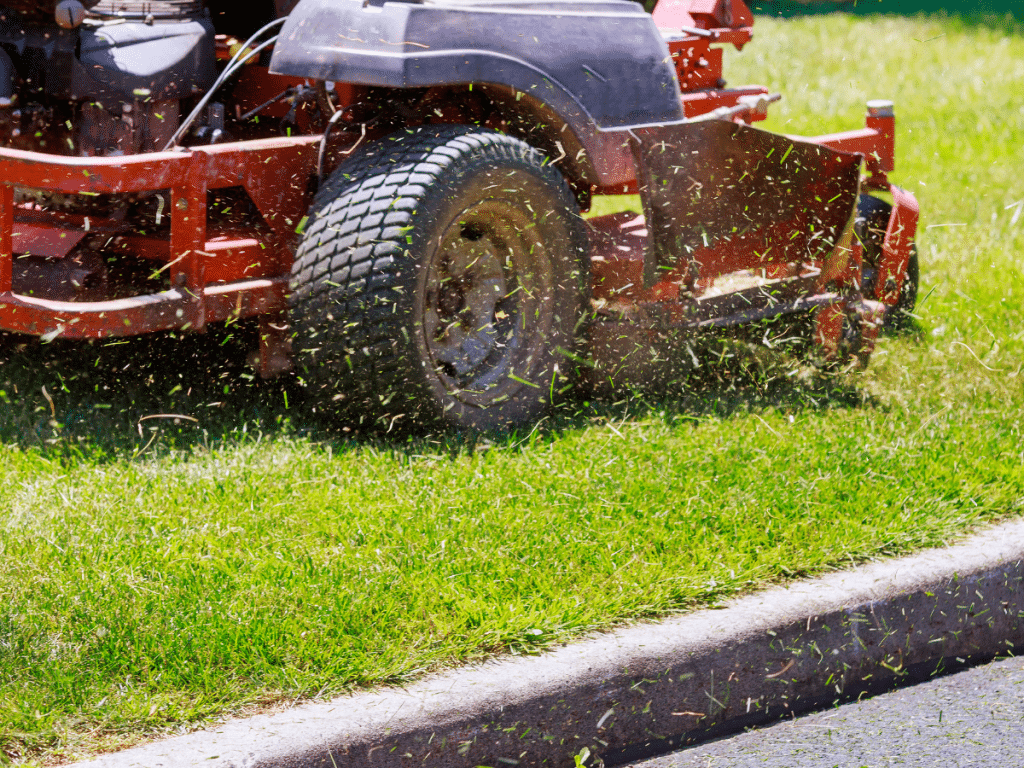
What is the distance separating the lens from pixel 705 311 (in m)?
4.53

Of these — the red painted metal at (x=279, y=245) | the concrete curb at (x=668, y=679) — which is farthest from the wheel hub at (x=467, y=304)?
the concrete curb at (x=668, y=679)

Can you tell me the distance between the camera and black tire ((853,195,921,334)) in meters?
5.06

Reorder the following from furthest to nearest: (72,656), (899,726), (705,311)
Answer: (705,311)
(899,726)
(72,656)

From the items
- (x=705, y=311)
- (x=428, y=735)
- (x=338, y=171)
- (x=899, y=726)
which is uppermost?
(x=338, y=171)

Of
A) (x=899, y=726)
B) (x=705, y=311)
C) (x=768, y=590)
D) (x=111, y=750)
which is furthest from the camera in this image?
(x=705, y=311)

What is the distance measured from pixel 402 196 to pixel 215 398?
1.00m

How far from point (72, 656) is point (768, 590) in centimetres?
163

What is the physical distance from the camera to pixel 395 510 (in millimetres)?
3508

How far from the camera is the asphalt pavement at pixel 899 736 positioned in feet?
9.38

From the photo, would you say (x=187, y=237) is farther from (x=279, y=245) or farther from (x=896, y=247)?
(x=896, y=247)

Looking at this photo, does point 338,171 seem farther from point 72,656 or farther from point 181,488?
point 72,656

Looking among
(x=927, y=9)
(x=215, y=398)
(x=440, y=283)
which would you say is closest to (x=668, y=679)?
(x=440, y=283)

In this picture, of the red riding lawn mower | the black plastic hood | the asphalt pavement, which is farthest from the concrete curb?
the black plastic hood

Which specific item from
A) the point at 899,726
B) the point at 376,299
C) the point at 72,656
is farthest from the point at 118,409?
the point at 899,726
